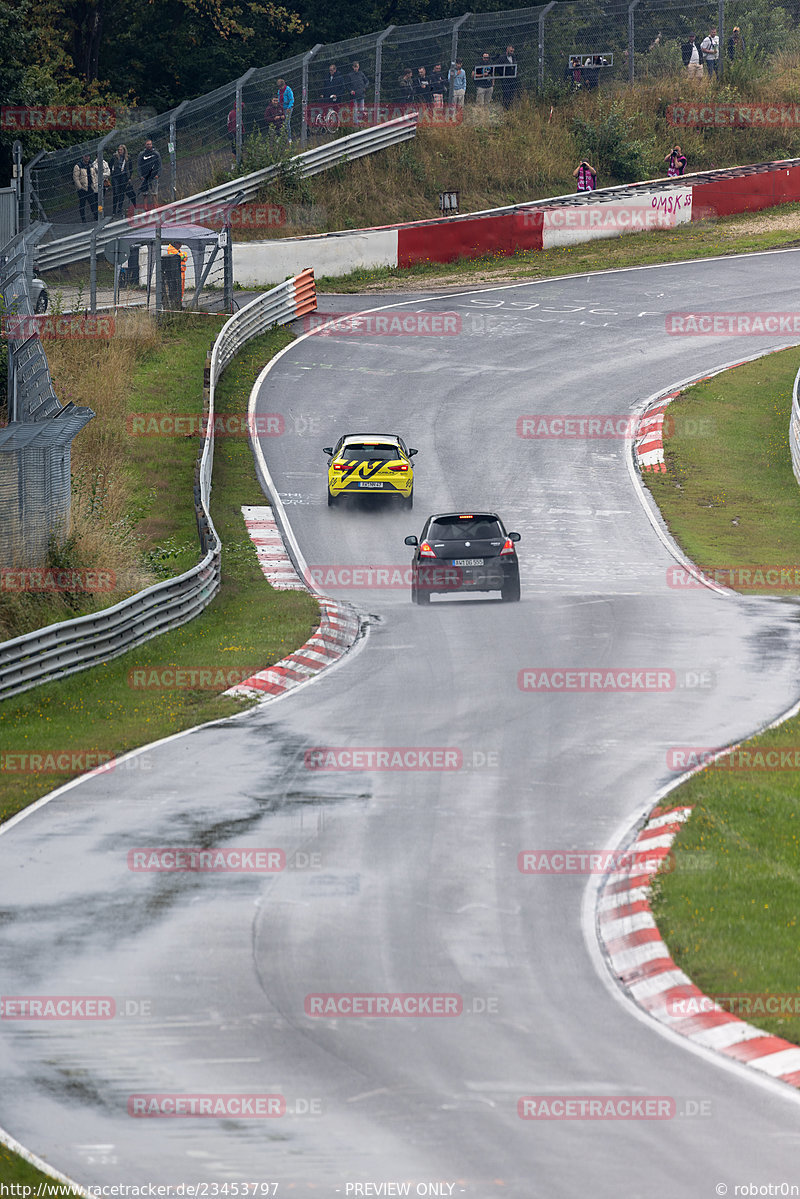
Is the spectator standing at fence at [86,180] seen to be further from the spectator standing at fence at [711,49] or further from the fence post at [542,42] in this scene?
the spectator standing at fence at [711,49]

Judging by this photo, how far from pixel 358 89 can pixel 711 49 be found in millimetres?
15514

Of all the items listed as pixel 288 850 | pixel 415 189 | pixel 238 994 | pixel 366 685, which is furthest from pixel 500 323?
pixel 238 994

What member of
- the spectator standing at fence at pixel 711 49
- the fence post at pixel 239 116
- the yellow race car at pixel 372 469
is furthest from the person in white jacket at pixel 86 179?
the spectator standing at fence at pixel 711 49

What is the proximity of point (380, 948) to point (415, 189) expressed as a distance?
43.7 metres

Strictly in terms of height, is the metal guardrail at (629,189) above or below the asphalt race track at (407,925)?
above

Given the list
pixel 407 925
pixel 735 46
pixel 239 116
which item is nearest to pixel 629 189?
pixel 735 46

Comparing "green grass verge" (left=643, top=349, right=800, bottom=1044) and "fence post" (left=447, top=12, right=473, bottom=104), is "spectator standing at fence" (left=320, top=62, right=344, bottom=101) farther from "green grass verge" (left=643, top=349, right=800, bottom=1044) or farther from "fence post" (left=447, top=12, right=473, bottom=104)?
"green grass verge" (left=643, top=349, right=800, bottom=1044)

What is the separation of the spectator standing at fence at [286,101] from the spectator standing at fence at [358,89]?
7.56 feet

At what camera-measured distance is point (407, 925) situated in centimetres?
1181

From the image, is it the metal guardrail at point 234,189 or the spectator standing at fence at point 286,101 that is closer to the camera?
the metal guardrail at point 234,189

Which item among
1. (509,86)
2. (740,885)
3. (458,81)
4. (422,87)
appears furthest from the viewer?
(509,86)

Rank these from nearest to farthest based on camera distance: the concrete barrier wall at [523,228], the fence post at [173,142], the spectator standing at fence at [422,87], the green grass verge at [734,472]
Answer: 1. the green grass verge at [734,472]
2. the fence post at [173,142]
3. the concrete barrier wall at [523,228]
4. the spectator standing at fence at [422,87]

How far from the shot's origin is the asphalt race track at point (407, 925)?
28.2 feet

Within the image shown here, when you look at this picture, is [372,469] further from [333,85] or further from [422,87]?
[422,87]
